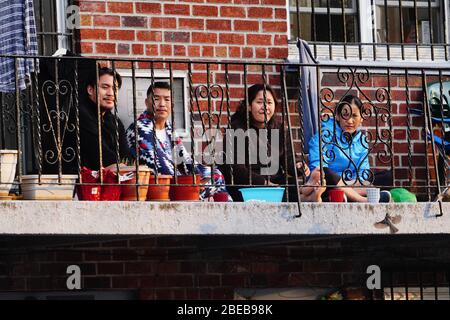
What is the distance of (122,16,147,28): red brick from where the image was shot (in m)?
12.8

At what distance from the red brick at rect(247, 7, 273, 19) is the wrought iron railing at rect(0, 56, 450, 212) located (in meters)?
0.44

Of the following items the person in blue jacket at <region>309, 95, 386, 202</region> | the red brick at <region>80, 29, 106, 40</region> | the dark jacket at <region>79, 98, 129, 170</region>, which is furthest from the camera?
the red brick at <region>80, 29, 106, 40</region>

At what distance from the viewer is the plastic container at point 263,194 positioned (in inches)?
459

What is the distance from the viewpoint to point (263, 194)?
38.3ft

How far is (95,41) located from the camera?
12.7 metres

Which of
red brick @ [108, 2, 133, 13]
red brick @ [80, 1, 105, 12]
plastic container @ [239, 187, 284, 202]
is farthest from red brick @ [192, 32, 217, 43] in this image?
plastic container @ [239, 187, 284, 202]

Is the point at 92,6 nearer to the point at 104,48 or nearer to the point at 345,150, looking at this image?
the point at 104,48

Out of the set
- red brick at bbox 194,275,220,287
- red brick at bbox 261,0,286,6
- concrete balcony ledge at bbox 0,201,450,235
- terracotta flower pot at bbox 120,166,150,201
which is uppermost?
red brick at bbox 261,0,286,6

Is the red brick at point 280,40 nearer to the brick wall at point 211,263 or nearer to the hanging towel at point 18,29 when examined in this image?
the brick wall at point 211,263

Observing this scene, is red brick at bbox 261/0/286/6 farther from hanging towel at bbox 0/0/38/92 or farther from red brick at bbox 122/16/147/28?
hanging towel at bbox 0/0/38/92

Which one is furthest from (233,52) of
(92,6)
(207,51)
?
(92,6)

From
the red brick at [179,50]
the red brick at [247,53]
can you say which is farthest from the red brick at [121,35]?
the red brick at [247,53]

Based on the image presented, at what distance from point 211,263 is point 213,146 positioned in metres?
1.90
